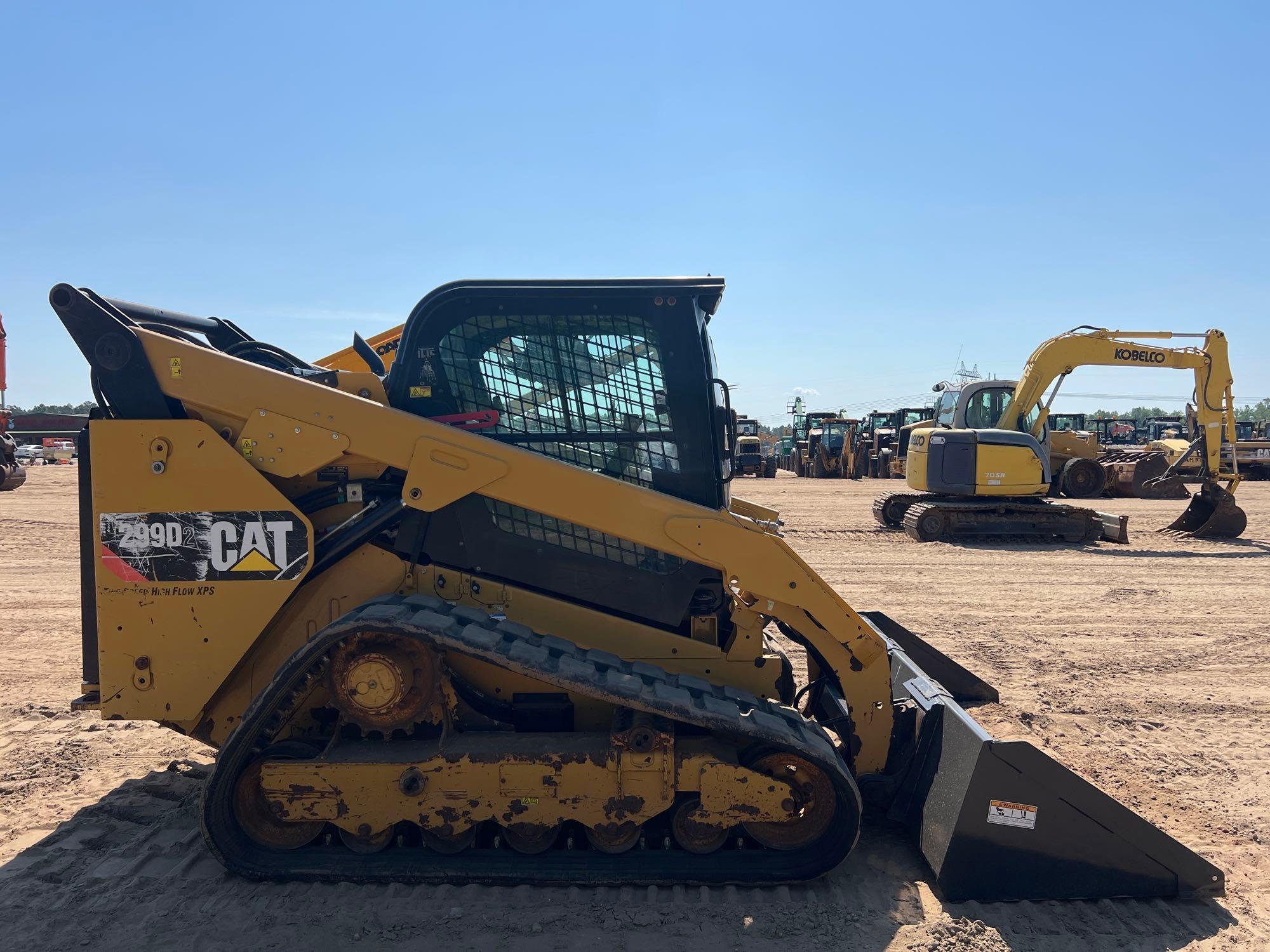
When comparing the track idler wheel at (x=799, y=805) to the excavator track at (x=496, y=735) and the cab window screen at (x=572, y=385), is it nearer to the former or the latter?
the excavator track at (x=496, y=735)

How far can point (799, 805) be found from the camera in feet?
11.6

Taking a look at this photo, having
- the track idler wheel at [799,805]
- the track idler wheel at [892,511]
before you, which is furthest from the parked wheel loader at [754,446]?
the track idler wheel at [799,805]

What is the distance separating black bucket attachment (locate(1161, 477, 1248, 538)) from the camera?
14883 mm

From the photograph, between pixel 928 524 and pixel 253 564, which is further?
pixel 928 524

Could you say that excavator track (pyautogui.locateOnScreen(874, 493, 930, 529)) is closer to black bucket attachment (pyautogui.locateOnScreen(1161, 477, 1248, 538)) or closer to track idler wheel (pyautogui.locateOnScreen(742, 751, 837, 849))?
black bucket attachment (pyautogui.locateOnScreen(1161, 477, 1248, 538))

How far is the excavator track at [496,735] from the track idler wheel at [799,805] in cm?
3

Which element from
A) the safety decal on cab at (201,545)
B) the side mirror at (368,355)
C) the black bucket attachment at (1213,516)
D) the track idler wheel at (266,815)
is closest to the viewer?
the track idler wheel at (266,815)

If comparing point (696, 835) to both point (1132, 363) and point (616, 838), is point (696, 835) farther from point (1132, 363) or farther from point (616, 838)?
point (1132, 363)

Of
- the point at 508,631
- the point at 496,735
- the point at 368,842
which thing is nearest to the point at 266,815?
the point at 368,842

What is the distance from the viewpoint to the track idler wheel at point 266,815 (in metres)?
3.47

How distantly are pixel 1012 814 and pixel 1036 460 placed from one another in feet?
42.1

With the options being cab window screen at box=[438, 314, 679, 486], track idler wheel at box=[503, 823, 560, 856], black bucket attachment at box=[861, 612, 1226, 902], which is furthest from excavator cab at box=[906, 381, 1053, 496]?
track idler wheel at box=[503, 823, 560, 856]

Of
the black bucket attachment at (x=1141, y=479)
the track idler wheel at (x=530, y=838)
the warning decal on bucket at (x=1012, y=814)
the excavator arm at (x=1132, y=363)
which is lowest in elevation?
the track idler wheel at (x=530, y=838)

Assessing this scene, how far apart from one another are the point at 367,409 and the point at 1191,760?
5284 mm
